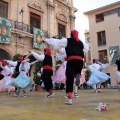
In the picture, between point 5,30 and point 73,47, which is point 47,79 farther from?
point 5,30

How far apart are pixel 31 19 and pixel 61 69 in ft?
Result: 35.6

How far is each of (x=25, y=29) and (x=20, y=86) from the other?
995cm

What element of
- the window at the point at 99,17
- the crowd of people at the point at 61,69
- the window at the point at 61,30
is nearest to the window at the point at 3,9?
the window at the point at 61,30

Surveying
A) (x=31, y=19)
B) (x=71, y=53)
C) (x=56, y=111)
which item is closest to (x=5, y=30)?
(x=31, y=19)

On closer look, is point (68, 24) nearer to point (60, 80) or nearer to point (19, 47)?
point (19, 47)

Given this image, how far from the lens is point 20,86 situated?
7.37 m

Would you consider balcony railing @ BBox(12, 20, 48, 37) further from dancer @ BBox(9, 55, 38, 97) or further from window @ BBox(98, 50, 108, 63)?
window @ BBox(98, 50, 108, 63)

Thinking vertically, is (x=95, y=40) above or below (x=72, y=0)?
below

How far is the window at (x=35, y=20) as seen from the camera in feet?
58.7

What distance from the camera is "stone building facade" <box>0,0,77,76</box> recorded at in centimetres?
1576

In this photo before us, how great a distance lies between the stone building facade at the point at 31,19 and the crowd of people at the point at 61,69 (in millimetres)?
6619

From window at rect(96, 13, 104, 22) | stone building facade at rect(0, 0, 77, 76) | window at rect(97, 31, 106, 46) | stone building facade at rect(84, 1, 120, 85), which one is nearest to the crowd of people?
stone building facade at rect(0, 0, 77, 76)

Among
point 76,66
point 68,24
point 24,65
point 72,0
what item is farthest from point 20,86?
point 72,0

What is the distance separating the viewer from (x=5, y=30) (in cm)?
1471
